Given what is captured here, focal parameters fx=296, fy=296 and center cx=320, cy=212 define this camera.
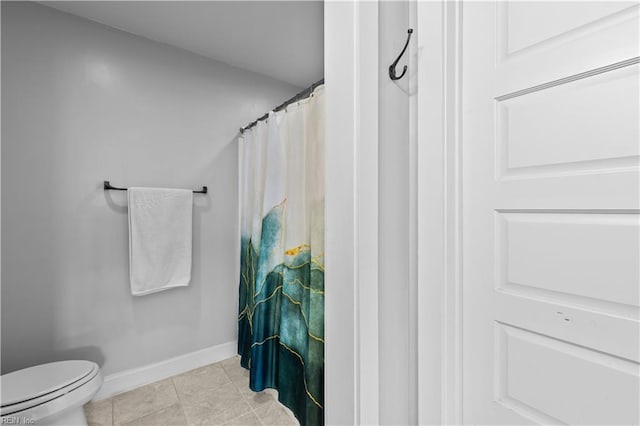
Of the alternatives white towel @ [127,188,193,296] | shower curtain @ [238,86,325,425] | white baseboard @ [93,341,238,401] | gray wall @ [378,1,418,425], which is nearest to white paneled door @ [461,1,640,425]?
gray wall @ [378,1,418,425]

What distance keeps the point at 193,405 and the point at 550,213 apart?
2.05 meters

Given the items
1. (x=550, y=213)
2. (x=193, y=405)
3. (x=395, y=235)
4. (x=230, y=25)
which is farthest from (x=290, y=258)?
(x=230, y=25)

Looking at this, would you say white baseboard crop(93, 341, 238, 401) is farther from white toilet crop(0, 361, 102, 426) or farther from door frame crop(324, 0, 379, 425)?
door frame crop(324, 0, 379, 425)

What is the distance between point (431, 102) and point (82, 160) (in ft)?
6.71

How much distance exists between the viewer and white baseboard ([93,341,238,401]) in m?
1.89

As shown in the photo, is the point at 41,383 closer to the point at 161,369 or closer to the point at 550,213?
the point at 161,369

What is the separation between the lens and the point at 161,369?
206 cm

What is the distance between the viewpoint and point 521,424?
68 cm

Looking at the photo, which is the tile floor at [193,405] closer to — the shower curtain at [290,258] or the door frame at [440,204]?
the shower curtain at [290,258]

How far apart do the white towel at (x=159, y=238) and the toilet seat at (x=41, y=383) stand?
504mm

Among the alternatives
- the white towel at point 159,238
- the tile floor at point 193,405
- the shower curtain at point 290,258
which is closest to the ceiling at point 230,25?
the shower curtain at point 290,258

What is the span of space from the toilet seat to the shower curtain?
Answer: 861mm

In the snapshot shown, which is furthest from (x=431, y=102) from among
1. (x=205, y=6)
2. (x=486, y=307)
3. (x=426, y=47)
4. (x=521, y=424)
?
(x=205, y=6)

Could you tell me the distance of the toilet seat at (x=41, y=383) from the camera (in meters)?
1.27
